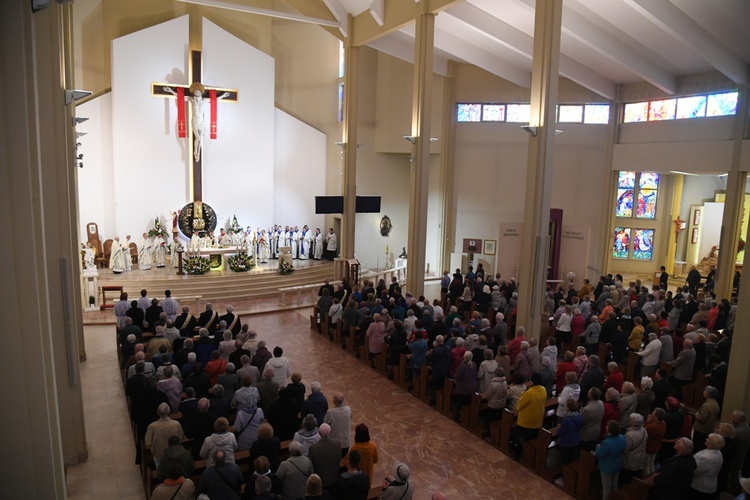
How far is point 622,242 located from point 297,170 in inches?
505

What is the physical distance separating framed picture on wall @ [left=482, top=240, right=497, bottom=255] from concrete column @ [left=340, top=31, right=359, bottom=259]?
18.0 feet

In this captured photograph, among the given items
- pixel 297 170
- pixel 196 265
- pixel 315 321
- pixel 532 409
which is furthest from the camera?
pixel 297 170

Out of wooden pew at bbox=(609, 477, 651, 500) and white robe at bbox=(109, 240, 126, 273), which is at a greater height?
white robe at bbox=(109, 240, 126, 273)

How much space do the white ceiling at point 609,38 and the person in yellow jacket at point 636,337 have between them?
696 centimetres

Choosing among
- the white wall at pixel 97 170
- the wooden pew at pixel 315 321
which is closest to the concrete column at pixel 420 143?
the wooden pew at pixel 315 321

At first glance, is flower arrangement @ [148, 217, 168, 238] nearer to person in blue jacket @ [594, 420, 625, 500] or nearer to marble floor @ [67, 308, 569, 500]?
marble floor @ [67, 308, 569, 500]

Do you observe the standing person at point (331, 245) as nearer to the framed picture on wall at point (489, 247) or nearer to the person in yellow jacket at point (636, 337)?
the framed picture on wall at point (489, 247)

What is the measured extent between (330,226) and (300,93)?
529 centimetres

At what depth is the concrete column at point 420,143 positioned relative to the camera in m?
13.5

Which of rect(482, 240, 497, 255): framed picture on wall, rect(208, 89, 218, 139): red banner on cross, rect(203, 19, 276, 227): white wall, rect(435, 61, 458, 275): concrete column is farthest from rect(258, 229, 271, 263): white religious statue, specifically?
rect(482, 240, 497, 255): framed picture on wall

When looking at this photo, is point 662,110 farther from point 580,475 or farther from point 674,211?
point 580,475

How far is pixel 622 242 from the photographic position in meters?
21.1

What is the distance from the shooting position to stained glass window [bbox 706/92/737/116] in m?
15.1

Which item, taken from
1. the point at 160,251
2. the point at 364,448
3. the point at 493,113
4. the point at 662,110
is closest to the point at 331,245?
the point at 160,251
